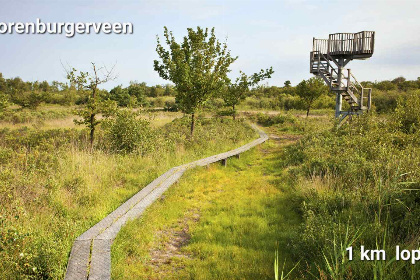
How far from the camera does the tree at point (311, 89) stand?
83.3 ft

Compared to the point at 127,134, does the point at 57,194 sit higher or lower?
lower

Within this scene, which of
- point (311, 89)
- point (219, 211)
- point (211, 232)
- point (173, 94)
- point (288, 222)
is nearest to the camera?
point (211, 232)

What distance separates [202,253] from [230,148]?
28.4 ft

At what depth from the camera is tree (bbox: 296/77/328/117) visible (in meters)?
25.4

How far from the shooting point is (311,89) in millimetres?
25406

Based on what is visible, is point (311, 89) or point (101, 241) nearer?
point (101, 241)

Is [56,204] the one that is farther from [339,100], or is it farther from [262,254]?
[339,100]

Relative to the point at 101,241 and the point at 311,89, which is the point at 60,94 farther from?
the point at 101,241

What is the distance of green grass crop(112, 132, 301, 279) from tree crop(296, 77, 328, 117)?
1944cm

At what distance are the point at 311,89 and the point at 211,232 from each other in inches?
918

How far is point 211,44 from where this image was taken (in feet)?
40.0

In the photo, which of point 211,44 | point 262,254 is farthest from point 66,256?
point 211,44

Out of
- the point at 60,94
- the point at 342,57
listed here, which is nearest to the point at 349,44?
the point at 342,57

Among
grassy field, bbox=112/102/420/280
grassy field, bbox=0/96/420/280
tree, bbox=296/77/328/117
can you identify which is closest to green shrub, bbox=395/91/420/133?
grassy field, bbox=0/96/420/280
